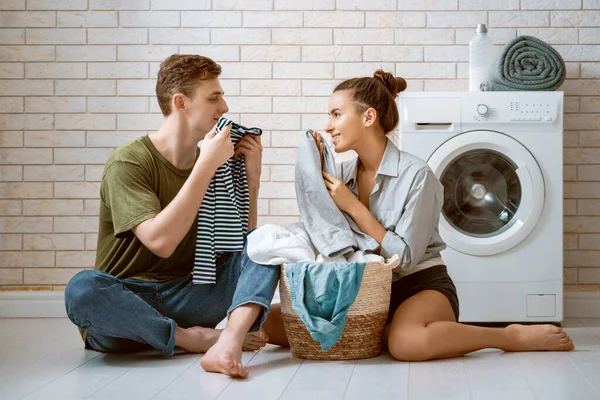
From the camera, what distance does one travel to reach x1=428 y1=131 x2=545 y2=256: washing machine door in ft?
10.2

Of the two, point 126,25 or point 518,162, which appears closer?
point 518,162

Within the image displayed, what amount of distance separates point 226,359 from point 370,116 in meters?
0.88

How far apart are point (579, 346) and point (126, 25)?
223cm

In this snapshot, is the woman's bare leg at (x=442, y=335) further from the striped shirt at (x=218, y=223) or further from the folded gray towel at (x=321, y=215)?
the striped shirt at (x=218, y=223)

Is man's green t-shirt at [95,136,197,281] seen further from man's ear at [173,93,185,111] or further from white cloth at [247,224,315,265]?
white cloth at [247,224,315,265]

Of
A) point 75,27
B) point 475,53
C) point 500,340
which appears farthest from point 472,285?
point 75,27

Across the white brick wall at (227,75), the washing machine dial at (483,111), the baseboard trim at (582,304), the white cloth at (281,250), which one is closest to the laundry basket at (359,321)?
the white cloth at (281,250)

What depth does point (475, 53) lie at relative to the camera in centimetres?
336

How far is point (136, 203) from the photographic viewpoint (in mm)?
2252

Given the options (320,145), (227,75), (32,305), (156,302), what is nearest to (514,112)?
(320,145)

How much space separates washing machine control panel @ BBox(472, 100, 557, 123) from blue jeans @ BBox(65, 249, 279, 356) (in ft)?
3.94

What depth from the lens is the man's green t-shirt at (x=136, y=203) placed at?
2.28 meters

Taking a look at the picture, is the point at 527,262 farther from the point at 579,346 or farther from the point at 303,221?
the point at 303,221

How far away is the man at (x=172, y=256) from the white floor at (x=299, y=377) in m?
0.08
